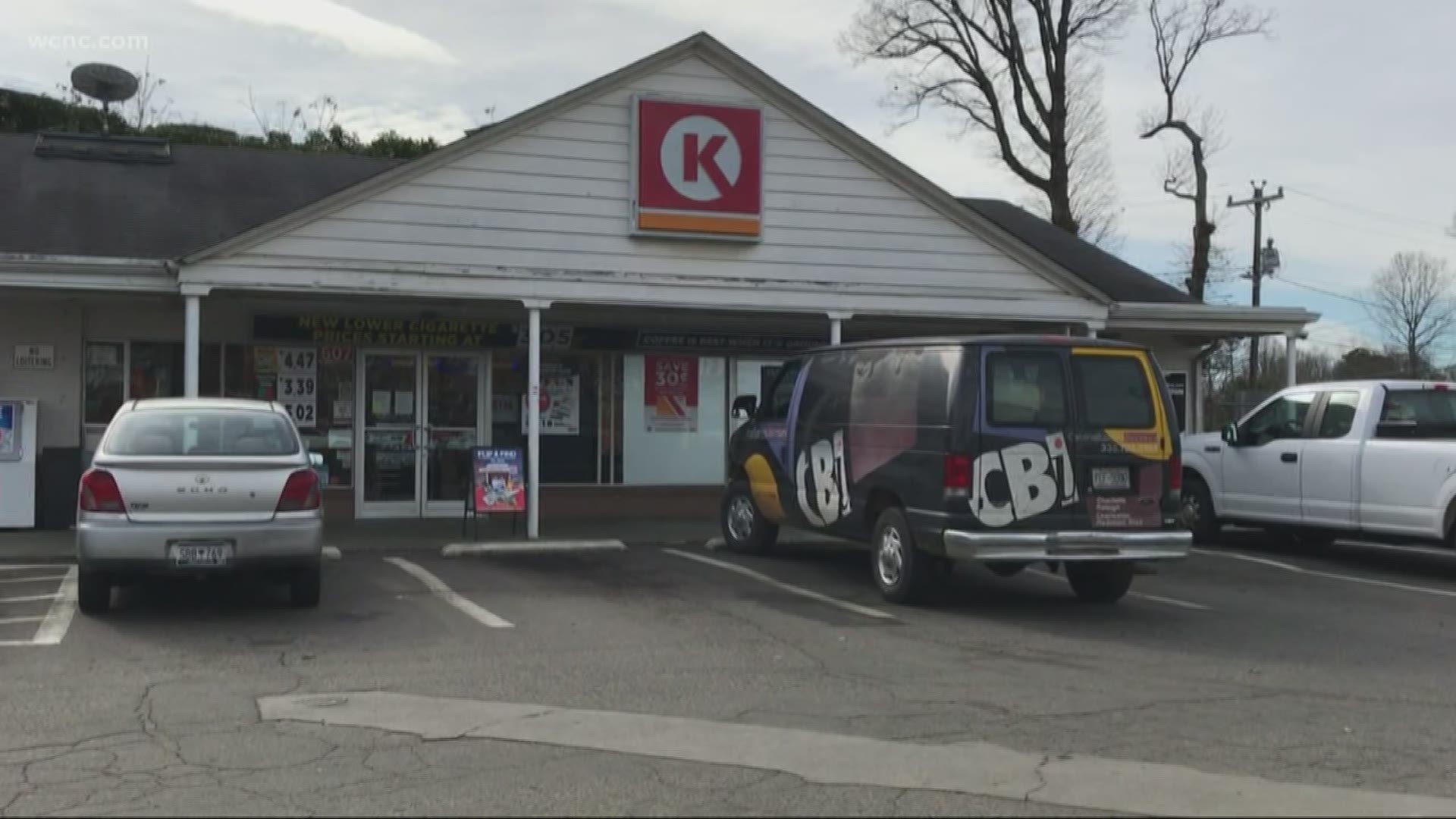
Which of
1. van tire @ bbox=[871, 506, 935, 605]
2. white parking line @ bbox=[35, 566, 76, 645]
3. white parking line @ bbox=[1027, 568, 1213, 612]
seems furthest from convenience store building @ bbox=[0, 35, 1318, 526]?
white parking line @ bbox=[1027, 568, 1213, 612]

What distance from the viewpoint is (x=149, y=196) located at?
15961 mm

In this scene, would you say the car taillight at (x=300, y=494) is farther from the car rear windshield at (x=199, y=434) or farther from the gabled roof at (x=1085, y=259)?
the gabled roof at (x=1085, y=259)

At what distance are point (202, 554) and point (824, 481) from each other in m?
5.25

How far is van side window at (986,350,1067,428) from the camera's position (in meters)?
9.49

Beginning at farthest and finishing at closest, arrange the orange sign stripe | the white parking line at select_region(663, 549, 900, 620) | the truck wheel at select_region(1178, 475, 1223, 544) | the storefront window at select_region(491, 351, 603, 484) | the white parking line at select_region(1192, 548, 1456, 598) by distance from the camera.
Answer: the storefront window at select_region(491, 351, 603, 484) < the truck wheel at select_region(1178, 475, 1223, 544) < the orange sign stripe < the white parking line at select_region(1192, 548, 1456, 598) < the white parking line at select_region(663, 549, 900, 620)

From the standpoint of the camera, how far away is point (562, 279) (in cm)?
1397

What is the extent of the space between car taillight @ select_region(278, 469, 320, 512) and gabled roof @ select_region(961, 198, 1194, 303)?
10.2 meters

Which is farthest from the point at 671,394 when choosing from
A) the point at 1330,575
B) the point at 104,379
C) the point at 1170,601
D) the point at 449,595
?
the point at 1330,575

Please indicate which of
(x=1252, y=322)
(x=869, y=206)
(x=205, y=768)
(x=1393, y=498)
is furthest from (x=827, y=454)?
(x=1252, y=322)

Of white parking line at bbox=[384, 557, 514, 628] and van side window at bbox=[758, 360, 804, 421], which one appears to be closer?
white parking line at bbox=[384, 557, 514, 628]

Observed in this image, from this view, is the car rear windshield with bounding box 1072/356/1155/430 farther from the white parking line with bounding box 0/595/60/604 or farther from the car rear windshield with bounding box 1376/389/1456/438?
the white parking line with bounding box 0/595/60/604

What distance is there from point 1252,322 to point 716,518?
7838 mm

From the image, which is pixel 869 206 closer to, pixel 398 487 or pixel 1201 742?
pixel 398 487

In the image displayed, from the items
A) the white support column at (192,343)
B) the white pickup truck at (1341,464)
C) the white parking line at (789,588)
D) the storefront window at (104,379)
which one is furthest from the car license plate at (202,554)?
the white pickup truck at (1341,464)
